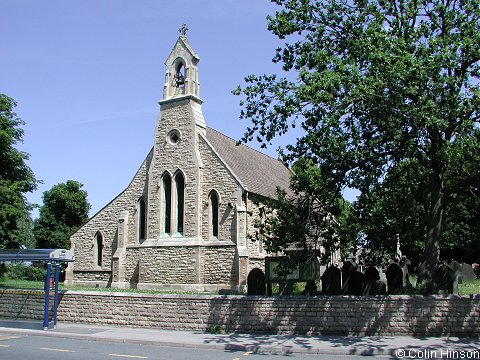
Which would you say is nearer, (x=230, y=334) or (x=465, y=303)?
(x=465, y=303)

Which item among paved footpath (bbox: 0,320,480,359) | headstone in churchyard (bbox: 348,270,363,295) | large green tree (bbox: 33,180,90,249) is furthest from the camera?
large green tree (bbox: 33,180,90,249)

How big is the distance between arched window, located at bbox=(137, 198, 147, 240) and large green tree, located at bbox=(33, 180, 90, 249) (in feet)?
79.0

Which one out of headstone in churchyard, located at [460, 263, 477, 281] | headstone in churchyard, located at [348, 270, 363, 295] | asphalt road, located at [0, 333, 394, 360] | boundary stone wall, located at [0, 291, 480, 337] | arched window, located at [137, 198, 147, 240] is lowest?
asphalt road, located at [0, 333, 394, 360]

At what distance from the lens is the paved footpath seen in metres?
12.2

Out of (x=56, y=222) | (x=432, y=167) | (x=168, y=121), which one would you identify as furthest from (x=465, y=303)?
(x=56, y=222)

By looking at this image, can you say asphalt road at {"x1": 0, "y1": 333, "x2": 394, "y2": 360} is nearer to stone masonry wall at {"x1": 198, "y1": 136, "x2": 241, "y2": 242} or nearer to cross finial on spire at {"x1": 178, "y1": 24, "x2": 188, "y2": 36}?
stone masonry wall at {"x1": 198, "y1": 136, "x2": 241, "y2": 242}

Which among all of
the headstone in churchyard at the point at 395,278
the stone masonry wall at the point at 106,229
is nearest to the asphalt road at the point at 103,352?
the headstone in churchyard at the point at 395,278

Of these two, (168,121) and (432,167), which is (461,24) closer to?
(432,167)

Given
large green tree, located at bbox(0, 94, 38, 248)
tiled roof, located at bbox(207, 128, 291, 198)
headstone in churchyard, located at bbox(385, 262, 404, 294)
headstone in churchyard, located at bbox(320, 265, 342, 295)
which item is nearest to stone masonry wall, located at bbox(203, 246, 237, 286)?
tiled roof, located at bbox(207, 128, 291, 198)

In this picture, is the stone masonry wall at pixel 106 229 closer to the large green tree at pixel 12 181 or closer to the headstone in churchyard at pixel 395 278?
the large green tree at pixel 12 181

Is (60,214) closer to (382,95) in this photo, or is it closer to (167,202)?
(167,202)

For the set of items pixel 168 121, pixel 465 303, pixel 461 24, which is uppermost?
Result: pixel 168 121

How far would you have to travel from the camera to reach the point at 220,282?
2978 centimetres

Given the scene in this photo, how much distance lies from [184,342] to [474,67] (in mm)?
12130
